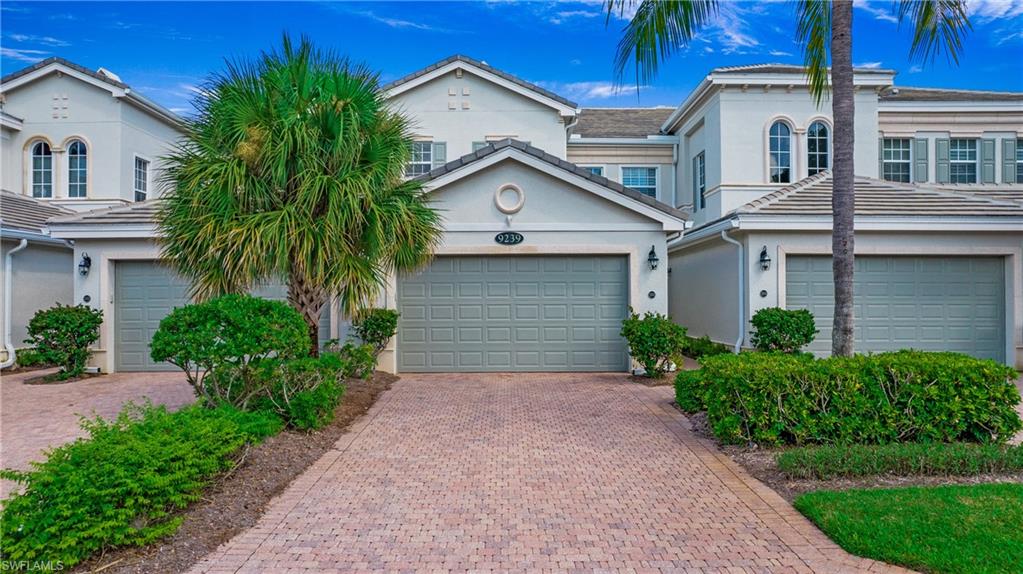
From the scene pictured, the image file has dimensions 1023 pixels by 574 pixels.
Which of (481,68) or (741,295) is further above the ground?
(481,68)

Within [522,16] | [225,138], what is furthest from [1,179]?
[522,16]

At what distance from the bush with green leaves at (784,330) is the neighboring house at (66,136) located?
57.6 feet

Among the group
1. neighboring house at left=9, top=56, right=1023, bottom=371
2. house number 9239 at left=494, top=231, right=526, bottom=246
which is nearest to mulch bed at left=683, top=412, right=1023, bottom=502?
neighboring house at left=9, top=56, right=1023, bottom=371

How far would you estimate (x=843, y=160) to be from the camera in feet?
25.3

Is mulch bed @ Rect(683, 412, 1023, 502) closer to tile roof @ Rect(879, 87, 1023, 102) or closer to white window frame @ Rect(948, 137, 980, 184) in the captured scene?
tile roof @ Rect(879, 87, 1023, 102)

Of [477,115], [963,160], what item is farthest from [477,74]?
[963,160]

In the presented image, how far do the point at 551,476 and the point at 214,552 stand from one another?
302 cm

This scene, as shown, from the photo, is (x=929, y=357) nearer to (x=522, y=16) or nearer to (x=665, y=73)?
(x=665, y=73)

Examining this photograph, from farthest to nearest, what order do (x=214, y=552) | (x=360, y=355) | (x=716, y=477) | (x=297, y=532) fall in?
(x=360, y=355) → (x=716, y=477) → (x=297, y=532) → (x=214, y=552)

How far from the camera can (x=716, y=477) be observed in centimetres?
594

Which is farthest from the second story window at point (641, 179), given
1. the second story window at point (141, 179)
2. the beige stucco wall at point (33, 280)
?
the beige stucco wall at point (33, 280)

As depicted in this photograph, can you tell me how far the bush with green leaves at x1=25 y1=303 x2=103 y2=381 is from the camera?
11906mm

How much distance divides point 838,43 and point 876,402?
4.56 m

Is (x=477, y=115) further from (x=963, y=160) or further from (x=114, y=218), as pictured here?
(x=963, y=160)
